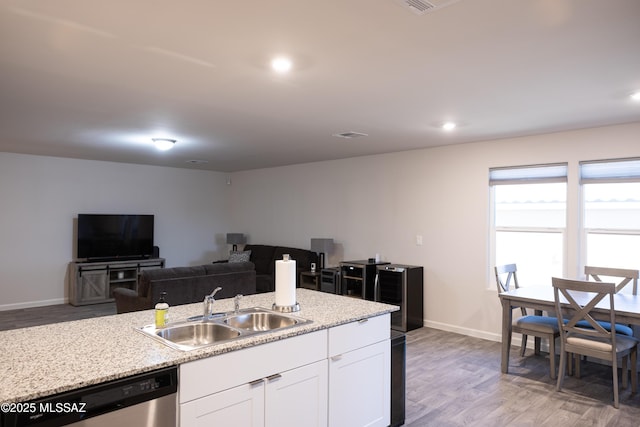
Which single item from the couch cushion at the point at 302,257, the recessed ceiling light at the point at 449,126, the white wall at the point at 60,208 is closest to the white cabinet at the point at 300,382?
the recessed ceiling light at the point at 449,126

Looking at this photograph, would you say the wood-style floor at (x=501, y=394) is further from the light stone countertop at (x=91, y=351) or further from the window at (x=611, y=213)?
the light stone countertop at (x=91, y=351)

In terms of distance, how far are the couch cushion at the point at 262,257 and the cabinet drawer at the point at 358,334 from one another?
5.01 m

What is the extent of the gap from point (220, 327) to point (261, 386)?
459 millimetres

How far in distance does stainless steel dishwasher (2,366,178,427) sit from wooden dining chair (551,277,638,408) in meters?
3.17

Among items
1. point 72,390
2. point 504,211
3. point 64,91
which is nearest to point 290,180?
point 504,211

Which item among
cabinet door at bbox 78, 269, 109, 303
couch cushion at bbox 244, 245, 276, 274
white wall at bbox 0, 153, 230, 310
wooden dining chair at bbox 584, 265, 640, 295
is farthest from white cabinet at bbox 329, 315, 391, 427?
white wall at bbox 0, 153, 230, 310

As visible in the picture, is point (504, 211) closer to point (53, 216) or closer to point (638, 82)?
point (638, 82)

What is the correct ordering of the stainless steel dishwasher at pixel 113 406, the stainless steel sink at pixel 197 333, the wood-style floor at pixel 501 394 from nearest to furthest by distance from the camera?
1. the stainless steel dishwasher at pixel 113 406
2. the stainless steel sink at pixel 197 333
3. the wood-style floor at pixel 501 394

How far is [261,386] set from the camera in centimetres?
209

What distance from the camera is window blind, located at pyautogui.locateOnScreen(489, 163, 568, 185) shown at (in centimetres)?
471

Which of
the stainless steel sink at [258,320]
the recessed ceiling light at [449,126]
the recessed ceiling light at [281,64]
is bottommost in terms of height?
the stainless steel sink at [258,320]

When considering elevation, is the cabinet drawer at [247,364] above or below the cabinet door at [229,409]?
above

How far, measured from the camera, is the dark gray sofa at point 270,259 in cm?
671

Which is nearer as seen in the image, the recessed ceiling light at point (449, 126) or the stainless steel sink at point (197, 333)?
the stainless steel sink at point (197, 333)
